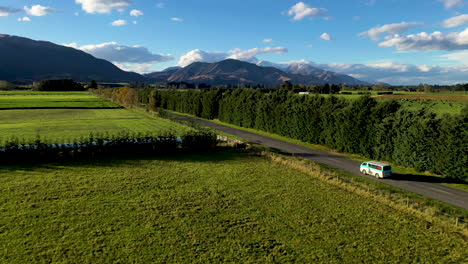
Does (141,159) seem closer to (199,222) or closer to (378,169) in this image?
(199,222)

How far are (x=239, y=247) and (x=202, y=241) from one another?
1.80 m

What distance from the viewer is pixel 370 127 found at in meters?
32.1

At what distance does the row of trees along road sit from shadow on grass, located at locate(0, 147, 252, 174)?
42.3 ft

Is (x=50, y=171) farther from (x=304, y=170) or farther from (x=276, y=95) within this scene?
(x=276, y=95)

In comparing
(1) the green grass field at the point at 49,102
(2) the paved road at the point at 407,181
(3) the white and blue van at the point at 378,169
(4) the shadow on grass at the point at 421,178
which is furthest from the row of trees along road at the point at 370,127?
(1) the green grass field at the point at 49,102

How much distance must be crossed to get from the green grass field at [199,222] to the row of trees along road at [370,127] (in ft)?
37.0

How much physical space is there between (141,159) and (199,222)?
15707 mm

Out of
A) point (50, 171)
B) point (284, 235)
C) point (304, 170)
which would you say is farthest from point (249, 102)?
point (284, 235)

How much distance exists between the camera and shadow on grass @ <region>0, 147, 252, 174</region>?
81.8 ft

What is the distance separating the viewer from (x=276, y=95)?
50719 mm

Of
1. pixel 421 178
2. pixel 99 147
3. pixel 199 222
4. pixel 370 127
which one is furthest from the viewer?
pixel 370 127

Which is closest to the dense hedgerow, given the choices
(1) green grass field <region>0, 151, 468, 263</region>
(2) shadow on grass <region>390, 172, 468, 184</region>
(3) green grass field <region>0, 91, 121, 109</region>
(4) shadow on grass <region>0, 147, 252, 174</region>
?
(4) shadow on grass <region>0, 147, 252, 174</region>

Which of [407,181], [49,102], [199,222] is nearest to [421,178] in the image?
[407,181]

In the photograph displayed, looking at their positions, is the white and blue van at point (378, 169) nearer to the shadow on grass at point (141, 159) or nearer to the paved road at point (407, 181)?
the paved road at point (407, 181)
